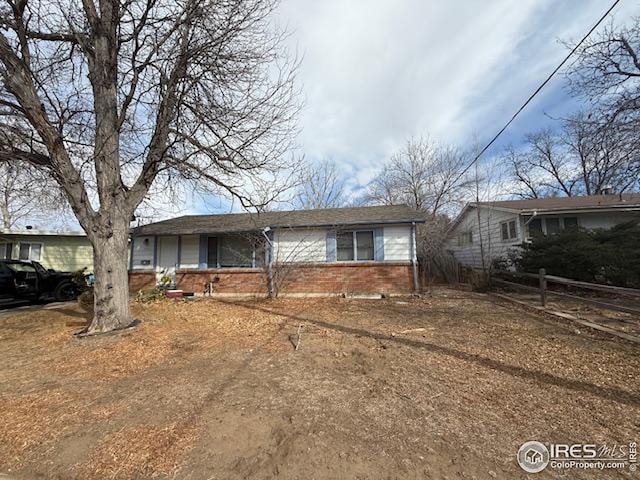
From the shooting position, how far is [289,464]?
2391 millimetres

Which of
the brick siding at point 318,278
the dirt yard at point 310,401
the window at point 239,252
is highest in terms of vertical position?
the window at point 239,252

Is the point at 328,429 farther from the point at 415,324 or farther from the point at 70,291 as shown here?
the point at 70,291

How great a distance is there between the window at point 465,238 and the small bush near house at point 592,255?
8.02 metres

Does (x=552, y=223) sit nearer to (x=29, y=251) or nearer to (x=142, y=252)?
(x=142, y=252)

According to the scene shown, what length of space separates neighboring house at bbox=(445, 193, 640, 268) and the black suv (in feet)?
60.6

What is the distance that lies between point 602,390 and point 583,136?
12308 mm

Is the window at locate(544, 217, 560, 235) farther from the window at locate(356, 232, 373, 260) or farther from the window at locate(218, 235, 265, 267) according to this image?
the window at locate(218, 235, 265, 267)

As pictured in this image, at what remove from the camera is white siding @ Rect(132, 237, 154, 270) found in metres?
13.9

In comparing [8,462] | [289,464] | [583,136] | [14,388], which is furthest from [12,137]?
[583,136]

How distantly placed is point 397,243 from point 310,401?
8.83 m

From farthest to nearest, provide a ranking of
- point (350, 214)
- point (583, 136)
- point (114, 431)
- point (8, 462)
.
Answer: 1. point (350, 214)
2. point (583, 136)
3. point (114, 431)
4. point (8, 462)

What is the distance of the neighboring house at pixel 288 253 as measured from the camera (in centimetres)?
1150

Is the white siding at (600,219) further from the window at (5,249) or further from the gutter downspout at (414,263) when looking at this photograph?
the window at (5,249)

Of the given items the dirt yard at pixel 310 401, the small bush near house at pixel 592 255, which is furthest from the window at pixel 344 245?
the small bush near house at pixel 592 255
